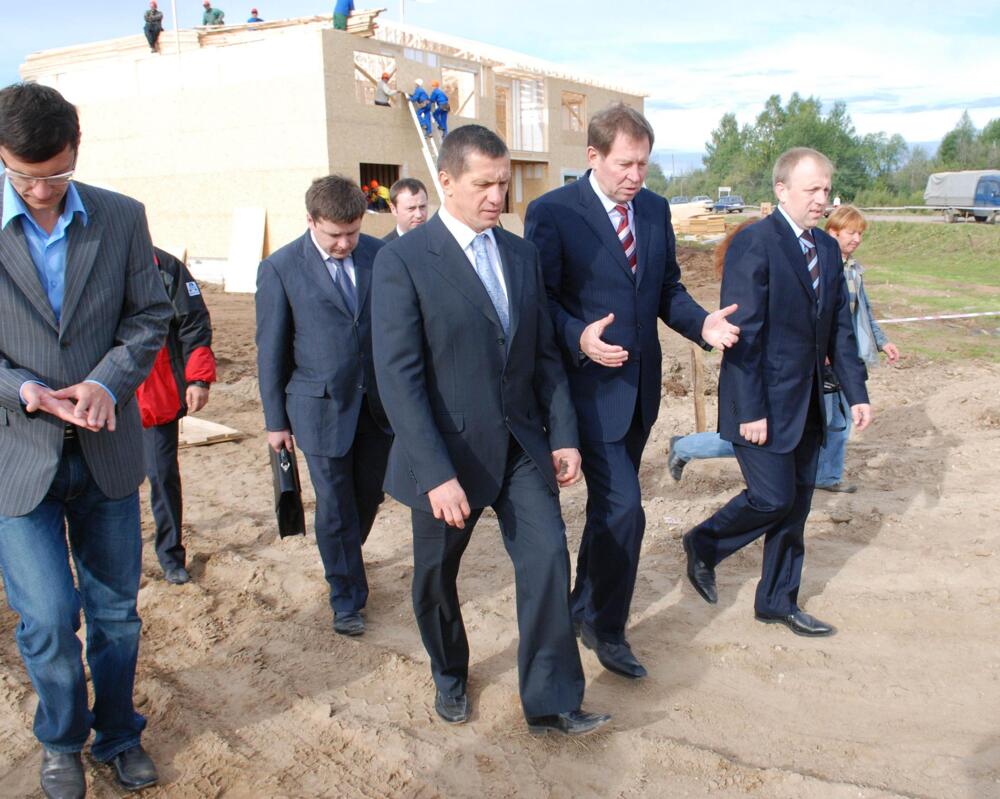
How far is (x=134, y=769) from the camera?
10.2 feet

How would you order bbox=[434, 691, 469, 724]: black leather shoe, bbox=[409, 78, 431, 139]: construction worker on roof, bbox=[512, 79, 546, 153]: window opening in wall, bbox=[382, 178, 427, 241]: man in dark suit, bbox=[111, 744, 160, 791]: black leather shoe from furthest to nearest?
bbox=[512, 79, 546, 153]: window opening in wall → bbox=[409, 78, 431, 139]: construction worker on roof → bbox=[382, 178, 427, 241]: man in dark suit → bbox=[434, 691, 469, 724]: black leather shoe → bbox=[111, 744, 160, 791]: black leather shoe

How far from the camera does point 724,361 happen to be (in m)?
3.96

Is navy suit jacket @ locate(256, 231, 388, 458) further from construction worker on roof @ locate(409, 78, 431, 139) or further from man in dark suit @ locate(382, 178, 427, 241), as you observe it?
construction worker on roof @ locate(409, 78, 431, 139)

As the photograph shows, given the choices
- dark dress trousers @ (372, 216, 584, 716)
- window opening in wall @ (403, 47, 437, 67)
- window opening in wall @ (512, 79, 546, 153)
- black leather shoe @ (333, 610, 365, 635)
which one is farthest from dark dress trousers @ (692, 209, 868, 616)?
window opening in wall @ (512, 79, 546, 153)

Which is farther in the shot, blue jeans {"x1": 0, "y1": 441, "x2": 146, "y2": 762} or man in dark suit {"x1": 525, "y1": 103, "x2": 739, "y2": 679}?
man in dark suit {"x1": 525, "y1": 103, "x2": 739, "y2": 679}

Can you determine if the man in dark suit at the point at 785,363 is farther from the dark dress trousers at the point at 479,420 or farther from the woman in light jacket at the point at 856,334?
the woman in light jacket at the point at 856,334

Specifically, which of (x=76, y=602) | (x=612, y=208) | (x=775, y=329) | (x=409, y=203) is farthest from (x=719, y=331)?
(x=76, y=602)

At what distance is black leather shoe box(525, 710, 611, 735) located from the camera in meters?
3.27

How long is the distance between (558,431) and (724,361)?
103 centimetres

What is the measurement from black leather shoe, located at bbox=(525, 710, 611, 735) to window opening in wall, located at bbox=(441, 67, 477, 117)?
755 inches

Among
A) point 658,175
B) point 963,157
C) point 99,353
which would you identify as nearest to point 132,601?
point 99,353

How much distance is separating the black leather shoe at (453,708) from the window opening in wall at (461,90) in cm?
1897

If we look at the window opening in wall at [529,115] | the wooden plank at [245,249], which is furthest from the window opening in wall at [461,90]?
the wooden plank at [245,249]

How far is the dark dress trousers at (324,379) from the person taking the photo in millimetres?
4207
